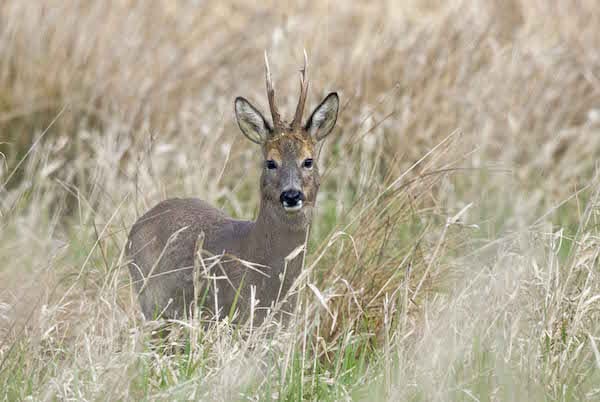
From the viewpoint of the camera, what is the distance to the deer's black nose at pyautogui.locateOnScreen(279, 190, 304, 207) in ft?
17.7

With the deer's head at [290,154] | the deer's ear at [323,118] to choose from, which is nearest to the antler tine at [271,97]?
the deer's head at [290,154]

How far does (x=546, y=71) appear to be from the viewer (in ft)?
31.7

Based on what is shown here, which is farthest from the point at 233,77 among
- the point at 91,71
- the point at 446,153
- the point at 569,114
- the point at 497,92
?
the point at 446,153

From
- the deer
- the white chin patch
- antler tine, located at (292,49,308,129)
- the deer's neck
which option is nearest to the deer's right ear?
the deer

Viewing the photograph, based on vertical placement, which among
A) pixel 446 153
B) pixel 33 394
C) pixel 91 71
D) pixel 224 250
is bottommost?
pixel 33 394

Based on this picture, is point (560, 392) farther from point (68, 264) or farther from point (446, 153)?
point (68, 264)

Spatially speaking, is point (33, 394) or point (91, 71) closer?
point (33, 394)

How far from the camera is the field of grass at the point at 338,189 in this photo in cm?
480

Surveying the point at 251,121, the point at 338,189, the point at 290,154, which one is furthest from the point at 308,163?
the point at 338,189

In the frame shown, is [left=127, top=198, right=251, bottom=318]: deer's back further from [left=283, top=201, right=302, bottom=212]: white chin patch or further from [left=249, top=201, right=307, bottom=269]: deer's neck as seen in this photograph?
[left=283, top=201, right=302, bottom=212]: white chin patch

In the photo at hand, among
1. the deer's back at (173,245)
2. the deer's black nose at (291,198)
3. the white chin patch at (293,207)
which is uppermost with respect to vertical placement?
the deer's black nose at (291,198)

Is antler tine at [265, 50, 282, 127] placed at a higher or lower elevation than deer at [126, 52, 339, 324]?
higher

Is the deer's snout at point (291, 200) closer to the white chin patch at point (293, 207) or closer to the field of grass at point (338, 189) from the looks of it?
the white chin patch at point (293, 207)

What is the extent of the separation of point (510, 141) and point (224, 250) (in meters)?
3.84
